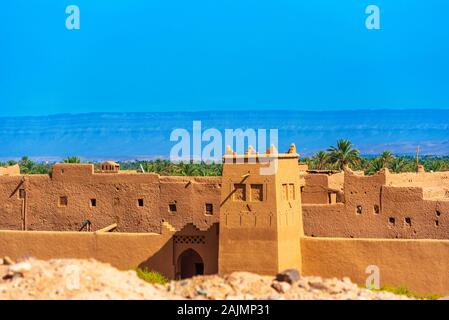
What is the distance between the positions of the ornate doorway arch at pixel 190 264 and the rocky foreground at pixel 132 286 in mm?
10601

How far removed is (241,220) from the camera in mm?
33781

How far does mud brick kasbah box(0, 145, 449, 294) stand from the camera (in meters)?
33.7

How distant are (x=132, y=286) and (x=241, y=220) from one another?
391 inches

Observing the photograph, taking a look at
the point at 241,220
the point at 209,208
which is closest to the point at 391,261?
the point at 241,220

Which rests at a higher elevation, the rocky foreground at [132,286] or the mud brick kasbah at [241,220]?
the mud brick kasbah at [241,220]

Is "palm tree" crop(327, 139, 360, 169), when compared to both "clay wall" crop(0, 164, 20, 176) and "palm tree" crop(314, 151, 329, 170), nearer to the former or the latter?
"palm tree" crop(314, 151, 329, 170)

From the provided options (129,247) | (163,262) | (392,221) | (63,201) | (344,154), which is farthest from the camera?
(344,154)

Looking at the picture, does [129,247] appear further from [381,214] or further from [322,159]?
Answer: [322,159]

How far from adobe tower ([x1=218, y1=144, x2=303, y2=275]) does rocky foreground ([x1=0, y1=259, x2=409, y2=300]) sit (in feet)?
23.7

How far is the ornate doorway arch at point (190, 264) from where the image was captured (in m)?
36.7

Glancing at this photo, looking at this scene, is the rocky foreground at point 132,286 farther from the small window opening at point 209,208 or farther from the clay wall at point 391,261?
the small window opening at point 209,208

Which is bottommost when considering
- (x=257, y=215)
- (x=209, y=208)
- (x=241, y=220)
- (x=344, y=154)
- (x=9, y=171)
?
(x=241, y=220)

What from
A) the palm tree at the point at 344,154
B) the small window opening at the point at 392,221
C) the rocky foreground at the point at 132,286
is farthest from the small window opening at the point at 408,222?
the palm tree at the point at 344,154
